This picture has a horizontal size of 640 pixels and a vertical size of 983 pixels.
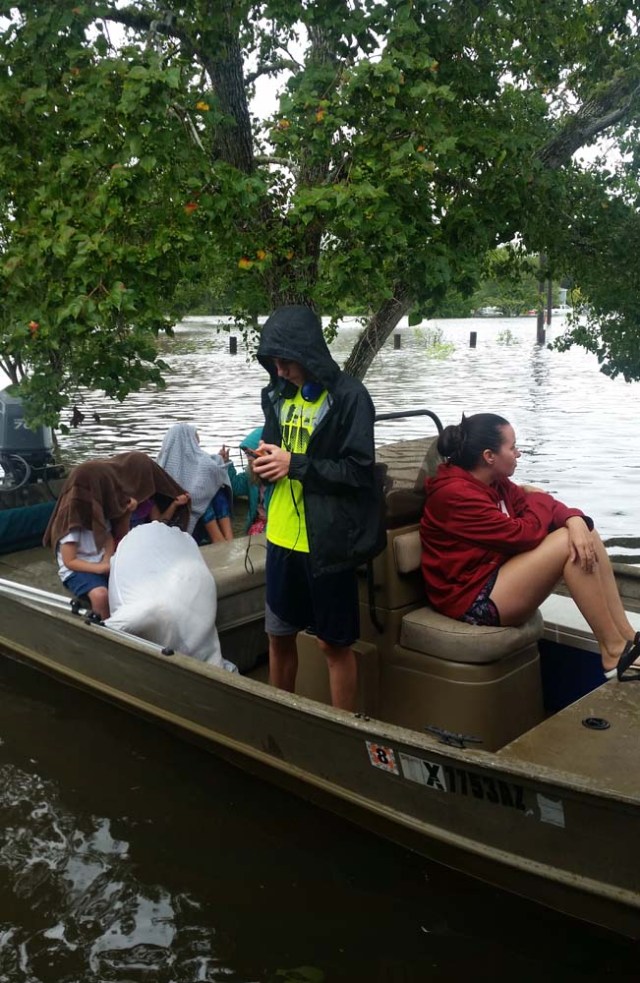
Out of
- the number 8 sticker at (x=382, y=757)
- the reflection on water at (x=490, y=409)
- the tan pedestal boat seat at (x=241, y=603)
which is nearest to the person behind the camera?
the number 8 sticker at (x=382, y=757)

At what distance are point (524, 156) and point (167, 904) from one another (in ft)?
20.3

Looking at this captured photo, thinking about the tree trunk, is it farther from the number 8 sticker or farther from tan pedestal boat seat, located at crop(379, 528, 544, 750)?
the number 8 sticker

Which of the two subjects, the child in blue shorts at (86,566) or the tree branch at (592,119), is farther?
the tree branch at (592,119)

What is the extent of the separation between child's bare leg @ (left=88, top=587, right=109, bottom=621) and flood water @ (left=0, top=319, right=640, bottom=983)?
72cm

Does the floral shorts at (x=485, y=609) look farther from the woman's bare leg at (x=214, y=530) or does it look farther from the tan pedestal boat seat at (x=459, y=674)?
the woman's bare leg at (x=214, y=530)

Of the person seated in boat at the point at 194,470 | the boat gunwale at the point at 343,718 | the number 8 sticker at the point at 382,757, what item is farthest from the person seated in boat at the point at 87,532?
the number 8 sticker at the point at 382,757

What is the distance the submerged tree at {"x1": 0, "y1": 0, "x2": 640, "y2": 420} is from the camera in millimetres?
5852

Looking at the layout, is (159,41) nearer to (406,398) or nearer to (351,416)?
(351,416)

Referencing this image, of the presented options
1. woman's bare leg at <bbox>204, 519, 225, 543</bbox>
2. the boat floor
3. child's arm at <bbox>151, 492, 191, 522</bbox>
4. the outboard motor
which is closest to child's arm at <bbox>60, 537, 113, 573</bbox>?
child's arm at <bbox>151, 492, 191, 522</bbox>

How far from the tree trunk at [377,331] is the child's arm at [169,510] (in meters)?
3.52

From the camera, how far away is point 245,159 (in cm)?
790

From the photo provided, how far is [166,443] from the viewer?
6520mm

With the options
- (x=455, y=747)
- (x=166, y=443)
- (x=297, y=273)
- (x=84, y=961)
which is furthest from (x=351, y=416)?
(x=297, y=273)

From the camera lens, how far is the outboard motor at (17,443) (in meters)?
8.29
